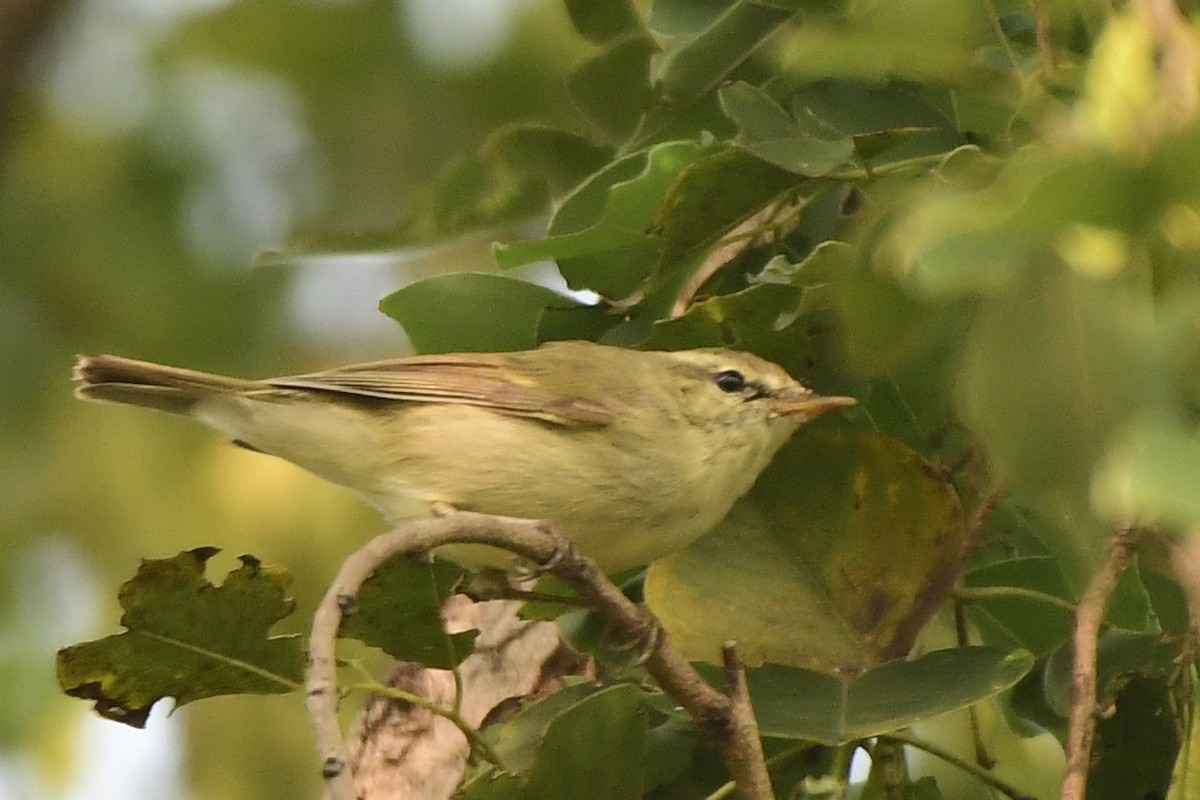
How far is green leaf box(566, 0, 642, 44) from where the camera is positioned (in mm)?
2240

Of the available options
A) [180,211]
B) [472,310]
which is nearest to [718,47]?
[472,310]

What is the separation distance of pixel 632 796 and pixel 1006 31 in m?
0.95

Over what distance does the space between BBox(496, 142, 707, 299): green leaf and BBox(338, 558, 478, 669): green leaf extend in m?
0.40

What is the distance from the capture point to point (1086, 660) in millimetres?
1548

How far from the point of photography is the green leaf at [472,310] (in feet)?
6.60

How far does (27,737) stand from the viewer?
13.0ft

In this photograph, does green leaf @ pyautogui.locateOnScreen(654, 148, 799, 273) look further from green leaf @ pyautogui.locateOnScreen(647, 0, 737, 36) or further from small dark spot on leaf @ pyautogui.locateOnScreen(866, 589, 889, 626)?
small dark spot on leaf @ pyautogui.locateOnScreen(866, 589, 889, 626)

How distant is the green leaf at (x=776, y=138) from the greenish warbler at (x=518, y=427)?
1.65 ft

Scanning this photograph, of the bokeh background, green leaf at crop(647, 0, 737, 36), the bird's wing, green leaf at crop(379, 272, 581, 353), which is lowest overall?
the bokeh background

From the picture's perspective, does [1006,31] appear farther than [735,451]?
No

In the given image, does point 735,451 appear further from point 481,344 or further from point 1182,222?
point 1182,222

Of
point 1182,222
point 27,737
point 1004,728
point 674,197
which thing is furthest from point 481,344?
point 27,737

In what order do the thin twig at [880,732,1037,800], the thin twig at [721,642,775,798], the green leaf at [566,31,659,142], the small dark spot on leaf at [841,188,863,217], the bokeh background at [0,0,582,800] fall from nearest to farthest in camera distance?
the thin twig at [721,642,775,798] < the thin twig at [880,732,1037,800] < the small dark spot on leaf at [841,188,863,217] < the green leaf at [566,31,659,142] < the bokeh background at [0,0,582,800]

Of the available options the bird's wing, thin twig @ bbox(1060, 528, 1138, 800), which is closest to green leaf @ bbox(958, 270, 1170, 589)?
thin twig @ bbox(1060, 528, 1138, 800)
